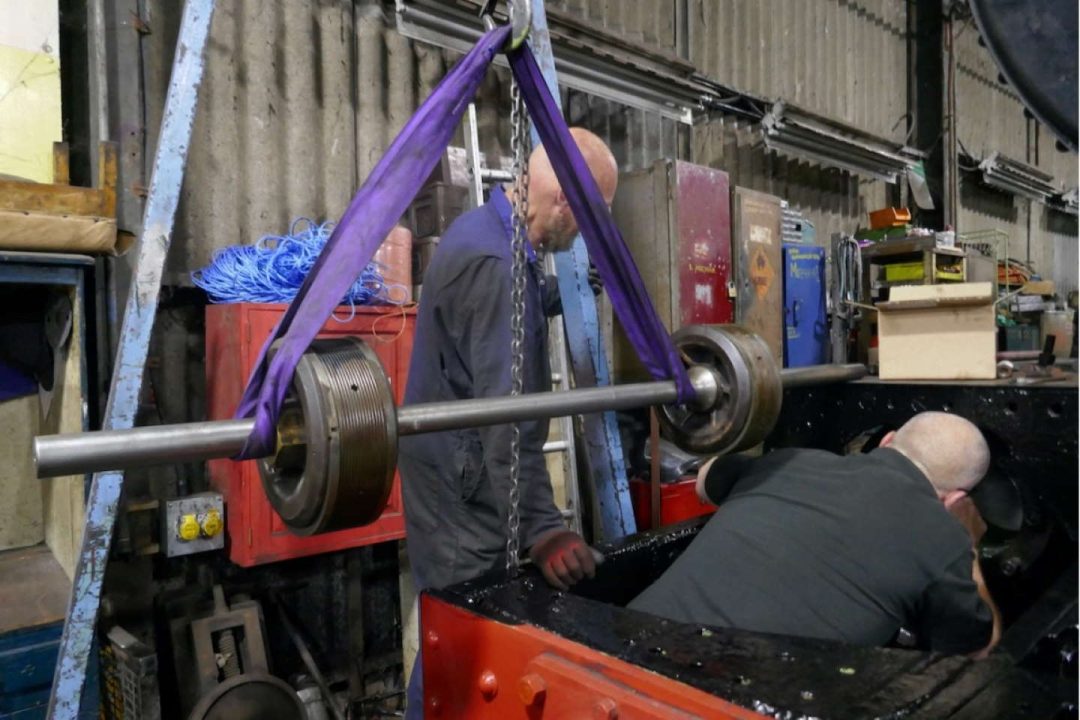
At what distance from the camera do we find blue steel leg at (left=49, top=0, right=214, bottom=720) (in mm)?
1778

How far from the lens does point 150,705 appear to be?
6.70ft

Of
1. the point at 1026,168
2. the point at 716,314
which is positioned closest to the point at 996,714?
the point at 716,314

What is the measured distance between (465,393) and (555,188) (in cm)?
60

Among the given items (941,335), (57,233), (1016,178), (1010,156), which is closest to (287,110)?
(57,233)

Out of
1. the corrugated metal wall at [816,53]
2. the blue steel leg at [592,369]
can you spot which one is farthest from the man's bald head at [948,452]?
the corrugated metal wall at [816,53]

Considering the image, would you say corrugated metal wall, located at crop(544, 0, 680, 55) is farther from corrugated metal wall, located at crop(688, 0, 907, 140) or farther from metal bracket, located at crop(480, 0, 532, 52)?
metal bracket, located at crop(480, 0, 532, 52)

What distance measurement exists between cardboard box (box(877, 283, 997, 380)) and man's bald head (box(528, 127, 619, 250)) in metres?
0.95

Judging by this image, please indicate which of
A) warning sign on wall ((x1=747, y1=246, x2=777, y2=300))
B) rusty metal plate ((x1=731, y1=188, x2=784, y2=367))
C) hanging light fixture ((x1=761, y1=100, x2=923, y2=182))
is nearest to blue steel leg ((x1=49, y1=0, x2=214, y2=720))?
rusty metal plate ((x1=731, y1=188, x2=784, y2=367))

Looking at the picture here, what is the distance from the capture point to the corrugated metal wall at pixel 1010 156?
677 centimetres

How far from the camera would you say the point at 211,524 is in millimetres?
2326

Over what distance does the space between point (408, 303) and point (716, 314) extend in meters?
1.70

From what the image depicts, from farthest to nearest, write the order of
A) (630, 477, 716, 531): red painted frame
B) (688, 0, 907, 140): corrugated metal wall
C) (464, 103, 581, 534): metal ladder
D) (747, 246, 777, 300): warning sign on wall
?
1. (688, 0, 907, 140): corrugated metal wall
2. (747, 246, 777, 300): warning sign on wall
3. (630, 477, 716, 531): red painted frame
4. (464, 103, 581, 534): metal ladder

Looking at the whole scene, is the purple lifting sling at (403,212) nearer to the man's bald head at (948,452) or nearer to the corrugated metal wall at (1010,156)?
the man's bald head at (948,452)

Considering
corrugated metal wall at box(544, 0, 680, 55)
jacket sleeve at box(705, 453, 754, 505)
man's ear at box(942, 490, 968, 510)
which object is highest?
corrugated metal wall at box(544, 0, 680, 55)
